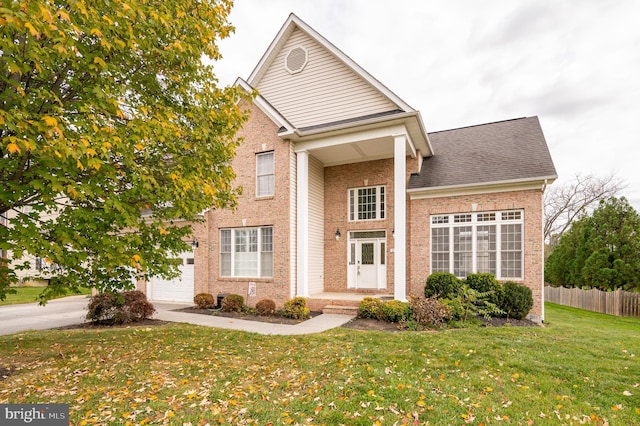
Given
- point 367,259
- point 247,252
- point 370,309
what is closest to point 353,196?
point 367,259

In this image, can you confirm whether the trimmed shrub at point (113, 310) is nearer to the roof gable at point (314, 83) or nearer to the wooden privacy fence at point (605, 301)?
the roof gable at point (314, 83)

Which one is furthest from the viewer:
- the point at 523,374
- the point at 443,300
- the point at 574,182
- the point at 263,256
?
the point at 574,182

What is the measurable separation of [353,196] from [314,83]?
496cm

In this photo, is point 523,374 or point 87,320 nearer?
point 523,374

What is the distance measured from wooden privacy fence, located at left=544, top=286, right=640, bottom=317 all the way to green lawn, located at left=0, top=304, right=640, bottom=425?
30.0 ft

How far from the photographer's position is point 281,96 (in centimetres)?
1386

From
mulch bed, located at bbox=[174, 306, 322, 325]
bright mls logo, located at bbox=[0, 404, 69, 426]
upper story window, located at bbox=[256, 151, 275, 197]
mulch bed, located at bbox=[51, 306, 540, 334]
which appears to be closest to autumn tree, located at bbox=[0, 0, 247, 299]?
bright mls logo, located at bbox=[0, 404, 69, 426]

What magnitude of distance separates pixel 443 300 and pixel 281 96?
1012 cm

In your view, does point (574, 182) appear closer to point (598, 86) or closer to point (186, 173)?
point (598, 86)

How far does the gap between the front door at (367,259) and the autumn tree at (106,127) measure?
8063 millimetres

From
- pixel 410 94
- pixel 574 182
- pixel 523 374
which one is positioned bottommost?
pixel 523 374

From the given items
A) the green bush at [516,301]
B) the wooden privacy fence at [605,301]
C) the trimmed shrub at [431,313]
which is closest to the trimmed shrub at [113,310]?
the trimmed shrub at [431,313]

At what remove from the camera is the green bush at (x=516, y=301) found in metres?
9.99

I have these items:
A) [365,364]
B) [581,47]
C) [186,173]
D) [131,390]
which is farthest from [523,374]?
[581,47]
